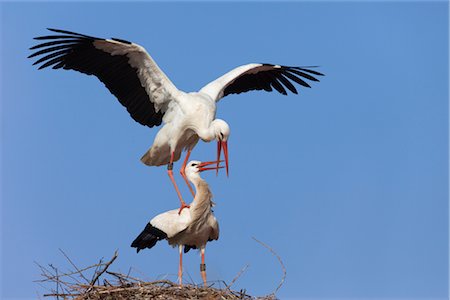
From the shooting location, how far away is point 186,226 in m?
8.84

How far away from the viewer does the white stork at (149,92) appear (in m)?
9.95

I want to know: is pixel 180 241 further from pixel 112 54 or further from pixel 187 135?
pixel 112 54

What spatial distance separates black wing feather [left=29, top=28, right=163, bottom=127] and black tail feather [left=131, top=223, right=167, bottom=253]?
6.20 feet

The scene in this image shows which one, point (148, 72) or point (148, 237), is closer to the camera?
point (148, 237)

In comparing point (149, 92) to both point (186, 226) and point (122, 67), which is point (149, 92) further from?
point (186, 226)

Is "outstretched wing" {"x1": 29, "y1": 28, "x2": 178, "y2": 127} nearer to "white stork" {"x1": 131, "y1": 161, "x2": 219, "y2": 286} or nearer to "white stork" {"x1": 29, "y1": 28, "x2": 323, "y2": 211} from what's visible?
"white stork" {"x1": 29, "y1": 28, "x2": 323, "y2": 211}

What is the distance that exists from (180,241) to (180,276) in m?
0.33

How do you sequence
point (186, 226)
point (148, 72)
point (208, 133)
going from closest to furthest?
1. point (186, 226)
2. point (208, 133)
3. point (148, 72)

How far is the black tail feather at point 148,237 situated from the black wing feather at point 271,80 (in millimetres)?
2924

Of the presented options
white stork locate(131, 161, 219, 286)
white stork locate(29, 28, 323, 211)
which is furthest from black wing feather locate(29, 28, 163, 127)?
white stork locate(131, 161, 219, 286)

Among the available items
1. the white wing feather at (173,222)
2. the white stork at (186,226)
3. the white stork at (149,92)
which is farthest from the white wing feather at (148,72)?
the white wing feather at (173,222)

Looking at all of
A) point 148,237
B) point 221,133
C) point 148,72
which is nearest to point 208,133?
point 221,133

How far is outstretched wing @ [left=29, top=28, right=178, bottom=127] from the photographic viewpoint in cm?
997

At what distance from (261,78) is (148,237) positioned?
3.57 meters
